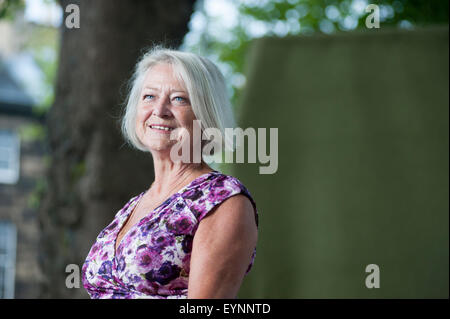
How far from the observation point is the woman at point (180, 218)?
1062 millimetres

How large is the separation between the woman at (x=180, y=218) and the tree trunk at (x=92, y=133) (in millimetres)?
1423

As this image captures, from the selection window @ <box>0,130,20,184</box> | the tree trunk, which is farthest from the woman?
window @ <box>0,130,20,184</box>

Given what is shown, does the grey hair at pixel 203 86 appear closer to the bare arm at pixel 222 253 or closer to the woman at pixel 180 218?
the woman at pixel 180 218

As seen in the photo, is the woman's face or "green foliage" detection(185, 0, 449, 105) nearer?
the woman's face

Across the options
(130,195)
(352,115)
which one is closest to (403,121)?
(352,115)

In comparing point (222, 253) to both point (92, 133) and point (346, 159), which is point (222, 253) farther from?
point (346, 159)

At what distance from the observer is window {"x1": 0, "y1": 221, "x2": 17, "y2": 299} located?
603 cm

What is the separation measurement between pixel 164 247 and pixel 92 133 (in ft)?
6.74

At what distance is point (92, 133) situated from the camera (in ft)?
10.0

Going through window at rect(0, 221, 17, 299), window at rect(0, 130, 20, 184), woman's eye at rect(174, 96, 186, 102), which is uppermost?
window at rect(0, 130, 20, 184)

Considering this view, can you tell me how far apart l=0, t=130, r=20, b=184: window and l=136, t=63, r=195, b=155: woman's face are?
1037cm

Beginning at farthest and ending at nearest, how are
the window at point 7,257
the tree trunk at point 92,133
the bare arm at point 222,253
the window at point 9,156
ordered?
the window at point 9,156 → the window at point 7,257 → the tree trunk at point 92,133 → the bare arm at point 222,253

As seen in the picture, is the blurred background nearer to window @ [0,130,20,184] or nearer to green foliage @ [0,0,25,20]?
green foliage @ [0,0,25,20]

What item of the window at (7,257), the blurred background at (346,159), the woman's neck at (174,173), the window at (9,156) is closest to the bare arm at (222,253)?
the woman's neck at (174,173)
